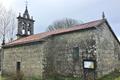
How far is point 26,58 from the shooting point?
77.2ft

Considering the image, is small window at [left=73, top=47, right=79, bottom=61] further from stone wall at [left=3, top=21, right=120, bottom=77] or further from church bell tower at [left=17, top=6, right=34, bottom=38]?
church bell tower at [left=17, top=6, right=34, bottom=38]

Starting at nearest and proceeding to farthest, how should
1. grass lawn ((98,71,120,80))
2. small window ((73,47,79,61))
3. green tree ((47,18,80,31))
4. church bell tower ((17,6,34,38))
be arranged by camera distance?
grass lawn ((98,71,120,80)) → small window ((73,47,79,61)) → church bell tower ((17,6,34,38)) → green tree ((47,18,80,31))

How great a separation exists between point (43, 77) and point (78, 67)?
12.0 feet

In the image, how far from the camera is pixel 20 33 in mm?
32125

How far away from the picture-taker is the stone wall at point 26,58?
21609 mm

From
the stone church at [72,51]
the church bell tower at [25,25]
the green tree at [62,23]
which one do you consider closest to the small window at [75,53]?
the stone church at [72,51]

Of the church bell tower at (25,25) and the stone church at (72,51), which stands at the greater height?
the church bell tower at (25,25)

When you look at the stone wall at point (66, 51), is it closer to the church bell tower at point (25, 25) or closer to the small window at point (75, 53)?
the small window at point (75, 53)

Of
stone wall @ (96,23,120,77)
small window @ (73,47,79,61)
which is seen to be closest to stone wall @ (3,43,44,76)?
small window @ (73,47,79,61)

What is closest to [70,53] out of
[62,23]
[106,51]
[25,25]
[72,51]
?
[72,51]

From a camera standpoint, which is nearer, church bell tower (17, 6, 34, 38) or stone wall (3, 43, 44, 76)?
stone wall (3, 43, 44, 76)

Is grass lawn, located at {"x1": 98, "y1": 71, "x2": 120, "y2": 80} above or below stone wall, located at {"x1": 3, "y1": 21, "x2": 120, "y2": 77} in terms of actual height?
below

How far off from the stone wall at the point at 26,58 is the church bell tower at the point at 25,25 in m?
4.90

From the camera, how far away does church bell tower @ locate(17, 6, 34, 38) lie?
105 ft
